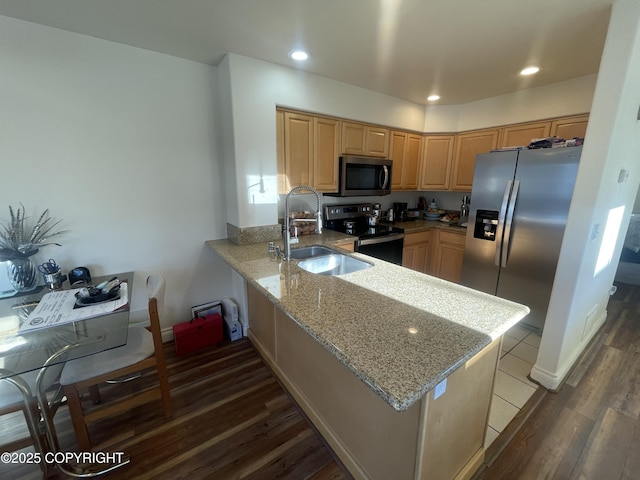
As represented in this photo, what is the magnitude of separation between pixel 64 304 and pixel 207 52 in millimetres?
1977

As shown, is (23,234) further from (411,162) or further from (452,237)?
(452,237)

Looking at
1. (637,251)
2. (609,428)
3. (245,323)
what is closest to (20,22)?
(245,323)

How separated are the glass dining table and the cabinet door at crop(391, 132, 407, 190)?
3.07 meters

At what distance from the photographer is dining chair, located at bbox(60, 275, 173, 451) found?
1.35m

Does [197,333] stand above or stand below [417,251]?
below

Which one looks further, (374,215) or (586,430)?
(374,215)

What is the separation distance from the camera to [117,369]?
1447 mm

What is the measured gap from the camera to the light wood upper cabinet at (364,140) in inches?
111

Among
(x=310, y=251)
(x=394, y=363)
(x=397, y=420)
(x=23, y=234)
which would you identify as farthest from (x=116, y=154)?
(x=397, y=420)

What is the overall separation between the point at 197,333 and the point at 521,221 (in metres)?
3.11

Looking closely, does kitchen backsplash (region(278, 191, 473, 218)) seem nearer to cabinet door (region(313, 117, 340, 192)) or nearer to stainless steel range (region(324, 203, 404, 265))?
stainless steel range (region(324, 203, 404, 265))

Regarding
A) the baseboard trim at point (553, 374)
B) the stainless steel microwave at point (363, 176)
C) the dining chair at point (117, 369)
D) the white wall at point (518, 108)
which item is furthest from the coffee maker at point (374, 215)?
the dining chair at point (117, 369)

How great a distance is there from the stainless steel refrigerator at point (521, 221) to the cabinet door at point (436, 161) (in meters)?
0.84
